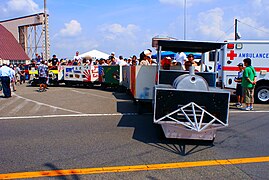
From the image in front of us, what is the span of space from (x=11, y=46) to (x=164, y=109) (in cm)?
3589

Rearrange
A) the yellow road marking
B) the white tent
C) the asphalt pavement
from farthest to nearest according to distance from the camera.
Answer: the white tent
the asphalt pavement
the yellow road marking

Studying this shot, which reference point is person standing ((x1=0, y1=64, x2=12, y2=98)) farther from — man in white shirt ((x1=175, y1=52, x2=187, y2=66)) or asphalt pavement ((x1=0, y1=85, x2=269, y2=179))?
man in white shirt ((x1=175, y1=52, x2=187, y2=66))

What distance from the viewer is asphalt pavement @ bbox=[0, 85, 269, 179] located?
4.18m

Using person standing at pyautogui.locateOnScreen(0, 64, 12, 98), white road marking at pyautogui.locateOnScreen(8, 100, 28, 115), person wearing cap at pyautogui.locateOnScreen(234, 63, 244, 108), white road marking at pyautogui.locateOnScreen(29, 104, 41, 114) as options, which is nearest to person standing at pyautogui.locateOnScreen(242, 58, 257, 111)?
person wearing cap at pyautogui.locateOnScreen(234, 63, 244, 108)

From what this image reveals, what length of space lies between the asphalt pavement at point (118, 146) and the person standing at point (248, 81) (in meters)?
1.00

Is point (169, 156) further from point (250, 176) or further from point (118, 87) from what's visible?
point (118, 87)

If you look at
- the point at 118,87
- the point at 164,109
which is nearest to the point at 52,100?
the point at 118,87

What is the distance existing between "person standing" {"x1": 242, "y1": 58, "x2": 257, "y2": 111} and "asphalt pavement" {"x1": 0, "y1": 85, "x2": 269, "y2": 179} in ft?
3.28

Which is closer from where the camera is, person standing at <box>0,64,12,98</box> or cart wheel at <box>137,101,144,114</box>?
cart wheel at <box>137,101,144,114</box>

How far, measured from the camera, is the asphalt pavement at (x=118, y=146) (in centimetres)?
418

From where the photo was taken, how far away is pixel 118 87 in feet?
49.4

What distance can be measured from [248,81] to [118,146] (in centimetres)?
621

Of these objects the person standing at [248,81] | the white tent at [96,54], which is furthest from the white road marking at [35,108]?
the white tent at [96,54]

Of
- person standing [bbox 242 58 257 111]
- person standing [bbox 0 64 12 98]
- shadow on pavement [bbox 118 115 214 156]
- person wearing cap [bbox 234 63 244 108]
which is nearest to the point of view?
shadow on pavement [bbox 118 115 214 156]
